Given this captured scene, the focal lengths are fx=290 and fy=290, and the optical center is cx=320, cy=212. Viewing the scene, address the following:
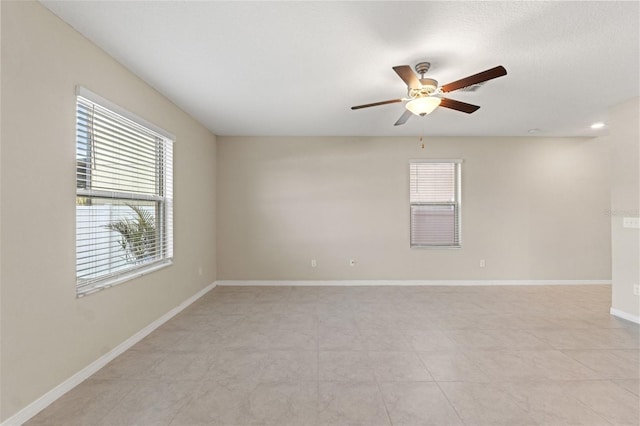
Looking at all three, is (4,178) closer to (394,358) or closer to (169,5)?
(169,5)

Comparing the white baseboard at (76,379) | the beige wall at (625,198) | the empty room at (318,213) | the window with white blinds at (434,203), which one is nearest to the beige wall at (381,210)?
the empty room at (318,213)

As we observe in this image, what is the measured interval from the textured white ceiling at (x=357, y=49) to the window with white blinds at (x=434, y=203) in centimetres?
150

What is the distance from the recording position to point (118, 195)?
2547mm

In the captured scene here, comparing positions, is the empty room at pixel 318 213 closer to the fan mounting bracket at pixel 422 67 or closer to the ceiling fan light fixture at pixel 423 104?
the ceiling fan light fixture at pixel 423 104

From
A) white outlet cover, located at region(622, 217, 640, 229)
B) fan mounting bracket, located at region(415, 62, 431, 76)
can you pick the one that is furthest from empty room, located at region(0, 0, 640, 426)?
fan mounting bracket, located at region(415, 62, 431, 76)

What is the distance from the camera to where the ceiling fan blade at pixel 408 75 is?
6.65 feet

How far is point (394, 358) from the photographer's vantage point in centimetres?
243

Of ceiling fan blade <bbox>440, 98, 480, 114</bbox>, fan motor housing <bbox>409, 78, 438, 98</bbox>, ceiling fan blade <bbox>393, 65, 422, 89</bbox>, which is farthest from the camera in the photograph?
ceiling fan blade <bbox>440, 98, 480, 114</bbox>

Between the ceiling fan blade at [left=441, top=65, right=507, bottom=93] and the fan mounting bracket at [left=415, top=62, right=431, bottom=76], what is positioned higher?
the fan mounting bracket at [left=415, top=62, right=431, bottom=76]

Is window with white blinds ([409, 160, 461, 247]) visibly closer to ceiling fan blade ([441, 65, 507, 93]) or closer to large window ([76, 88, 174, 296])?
ceiling fan blade ([441, 65, 507, 93])

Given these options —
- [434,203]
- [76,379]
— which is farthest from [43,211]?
[434,203]

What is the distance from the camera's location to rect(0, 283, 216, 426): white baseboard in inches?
65.4

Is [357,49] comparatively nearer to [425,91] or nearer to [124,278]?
[425,91]

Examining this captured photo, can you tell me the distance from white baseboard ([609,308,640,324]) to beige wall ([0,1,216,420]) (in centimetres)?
528
